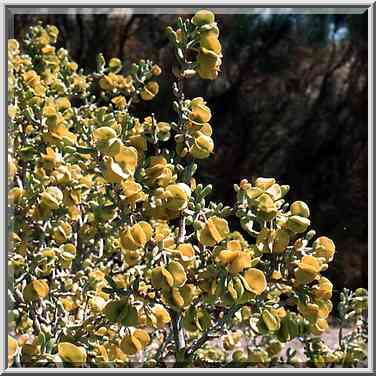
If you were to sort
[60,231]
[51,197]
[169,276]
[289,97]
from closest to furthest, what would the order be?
[169,276] < [51,197] < [60,231] < [289,97]

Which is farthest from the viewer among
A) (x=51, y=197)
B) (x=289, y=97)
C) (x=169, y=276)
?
(x=289, y=97)

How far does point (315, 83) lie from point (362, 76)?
0.22 metres

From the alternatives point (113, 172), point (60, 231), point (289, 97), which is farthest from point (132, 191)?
point (289, 97)

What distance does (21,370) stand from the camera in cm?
52

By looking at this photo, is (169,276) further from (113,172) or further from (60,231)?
(60,231)

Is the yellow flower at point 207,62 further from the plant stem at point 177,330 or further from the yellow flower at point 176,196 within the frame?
the plant stem at point 177,330

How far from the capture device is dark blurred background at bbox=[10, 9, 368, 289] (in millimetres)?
2777

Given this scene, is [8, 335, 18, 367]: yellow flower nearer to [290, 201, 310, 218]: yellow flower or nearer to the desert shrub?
the desert shrub

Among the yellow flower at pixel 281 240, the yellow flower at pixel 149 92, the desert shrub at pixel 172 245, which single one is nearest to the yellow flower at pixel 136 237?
the desert shrub at pixel 172 245

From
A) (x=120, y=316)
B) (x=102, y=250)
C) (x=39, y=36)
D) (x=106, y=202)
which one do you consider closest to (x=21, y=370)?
(x=120, y=316)

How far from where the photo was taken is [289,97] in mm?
2998

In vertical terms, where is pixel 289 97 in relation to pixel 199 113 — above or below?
above

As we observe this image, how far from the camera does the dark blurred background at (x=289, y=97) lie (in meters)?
2.78

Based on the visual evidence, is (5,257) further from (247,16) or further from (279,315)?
(247,16)
